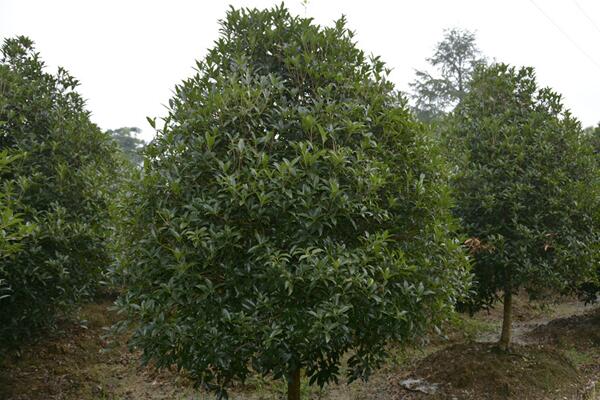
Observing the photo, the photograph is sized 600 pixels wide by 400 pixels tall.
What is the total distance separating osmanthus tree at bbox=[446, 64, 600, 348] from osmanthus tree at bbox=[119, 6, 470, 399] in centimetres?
270

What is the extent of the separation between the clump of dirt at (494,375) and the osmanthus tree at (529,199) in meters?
1.09

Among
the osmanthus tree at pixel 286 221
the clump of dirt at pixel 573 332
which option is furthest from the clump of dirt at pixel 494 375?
the osmanthus tree at pixel 286 221

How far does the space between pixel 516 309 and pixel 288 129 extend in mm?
13356

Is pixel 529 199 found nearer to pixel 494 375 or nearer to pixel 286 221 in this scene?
pixel 494 375

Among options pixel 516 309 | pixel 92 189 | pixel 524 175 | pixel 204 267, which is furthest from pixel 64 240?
pixel 516 309

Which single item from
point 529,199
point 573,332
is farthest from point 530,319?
point 529,199

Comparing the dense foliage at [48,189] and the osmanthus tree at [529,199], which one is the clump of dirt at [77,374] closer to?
the dense foliage at [48,189]

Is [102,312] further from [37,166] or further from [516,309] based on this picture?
[516,309]

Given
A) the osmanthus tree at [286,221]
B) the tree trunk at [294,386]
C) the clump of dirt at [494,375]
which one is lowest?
the clump of dirt at [494,375]

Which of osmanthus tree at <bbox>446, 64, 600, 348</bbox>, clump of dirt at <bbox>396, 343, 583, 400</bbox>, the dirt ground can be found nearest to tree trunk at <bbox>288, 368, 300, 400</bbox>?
the dirt ground

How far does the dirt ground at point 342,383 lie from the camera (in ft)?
25.0

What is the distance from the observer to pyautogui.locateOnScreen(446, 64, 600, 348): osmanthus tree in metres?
7.63

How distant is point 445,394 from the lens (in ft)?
24.9

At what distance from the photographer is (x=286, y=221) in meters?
4.38
